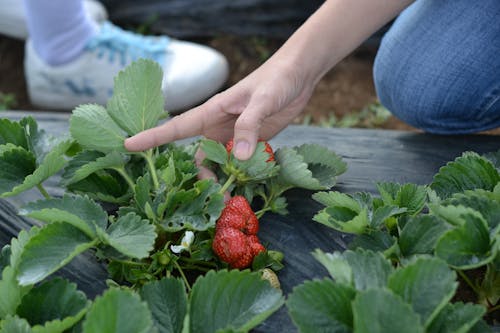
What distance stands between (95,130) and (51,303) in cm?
23

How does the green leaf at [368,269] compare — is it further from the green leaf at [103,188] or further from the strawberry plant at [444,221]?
the green leaf at [103,188]

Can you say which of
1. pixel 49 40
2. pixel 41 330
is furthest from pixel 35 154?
pixel 49 40

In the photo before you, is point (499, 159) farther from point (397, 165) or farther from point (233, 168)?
point (233, 168)

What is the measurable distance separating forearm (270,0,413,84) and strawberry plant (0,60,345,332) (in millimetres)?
129

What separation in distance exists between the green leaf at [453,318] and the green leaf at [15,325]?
363 millimetres

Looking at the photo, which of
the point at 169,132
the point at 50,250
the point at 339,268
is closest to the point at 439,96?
the point at 169,132

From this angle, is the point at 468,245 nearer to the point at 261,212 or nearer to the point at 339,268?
Result: the point at 339,268

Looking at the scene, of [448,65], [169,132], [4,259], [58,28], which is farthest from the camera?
[58,28]

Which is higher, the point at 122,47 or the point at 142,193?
the point at 142,193

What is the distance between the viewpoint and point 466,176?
79 cm

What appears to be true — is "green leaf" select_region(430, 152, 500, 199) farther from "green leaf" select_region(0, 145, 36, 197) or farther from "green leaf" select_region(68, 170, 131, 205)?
"green leaf" select_region(0, 145, 36, 197)

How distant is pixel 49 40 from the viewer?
177cm

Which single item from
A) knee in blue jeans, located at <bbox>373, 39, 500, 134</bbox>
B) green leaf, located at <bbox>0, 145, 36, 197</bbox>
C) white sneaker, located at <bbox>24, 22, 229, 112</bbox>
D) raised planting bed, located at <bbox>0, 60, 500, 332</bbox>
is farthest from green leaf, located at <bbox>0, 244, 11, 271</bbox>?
white sneaker, located at <bbox>24, 22, 229, 112</bbox>

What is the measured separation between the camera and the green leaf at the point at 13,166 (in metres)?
→ 0.83
